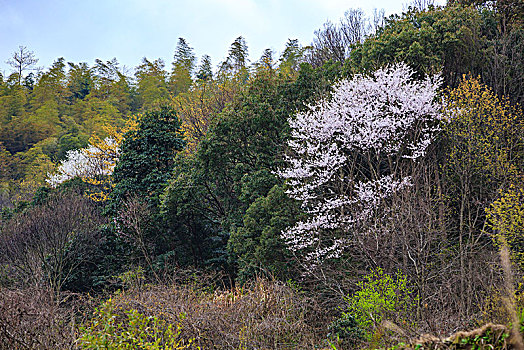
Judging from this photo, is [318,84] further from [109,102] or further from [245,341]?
[109,102]

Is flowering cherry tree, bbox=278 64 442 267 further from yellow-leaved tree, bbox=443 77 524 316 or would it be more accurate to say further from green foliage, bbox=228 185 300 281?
yellow-leaved tree, bbox=443 77 524 316

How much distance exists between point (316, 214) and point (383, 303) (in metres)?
3.57

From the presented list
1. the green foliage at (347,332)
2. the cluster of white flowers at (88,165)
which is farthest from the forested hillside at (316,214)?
the cluster of white flowers at (88,165)

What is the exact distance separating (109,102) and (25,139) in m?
7.85

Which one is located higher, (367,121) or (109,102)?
(109,102)

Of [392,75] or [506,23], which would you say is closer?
[392,75]

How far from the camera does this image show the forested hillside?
673cm

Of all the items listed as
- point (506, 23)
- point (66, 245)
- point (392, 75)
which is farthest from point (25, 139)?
point (506, 23)

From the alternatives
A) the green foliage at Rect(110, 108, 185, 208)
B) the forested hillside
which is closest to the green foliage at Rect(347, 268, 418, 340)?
the forested hillside

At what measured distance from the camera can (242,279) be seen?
1046 centimetres

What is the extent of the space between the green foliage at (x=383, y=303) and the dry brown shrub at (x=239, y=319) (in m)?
1.05

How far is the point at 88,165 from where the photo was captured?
2209cm

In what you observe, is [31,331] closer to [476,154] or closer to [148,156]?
[148,156]

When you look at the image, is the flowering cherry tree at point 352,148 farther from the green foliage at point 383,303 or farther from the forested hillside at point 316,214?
the green foliage at point 383,303
